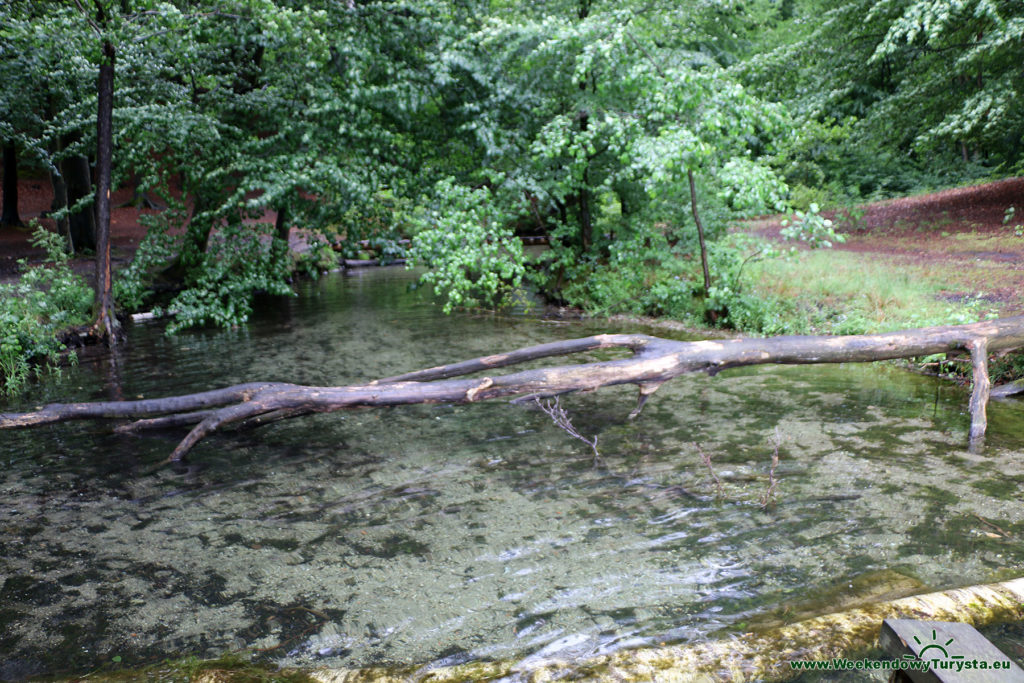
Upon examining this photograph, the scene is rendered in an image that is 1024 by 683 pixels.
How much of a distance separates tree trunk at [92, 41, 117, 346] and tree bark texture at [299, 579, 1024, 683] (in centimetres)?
952

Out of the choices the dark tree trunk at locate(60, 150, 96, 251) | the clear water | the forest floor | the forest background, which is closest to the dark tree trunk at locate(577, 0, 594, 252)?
the forest background

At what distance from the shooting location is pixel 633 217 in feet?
39.0

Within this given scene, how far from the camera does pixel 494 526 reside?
4543 mm

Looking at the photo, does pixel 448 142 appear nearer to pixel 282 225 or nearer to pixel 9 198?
pixel 282 225

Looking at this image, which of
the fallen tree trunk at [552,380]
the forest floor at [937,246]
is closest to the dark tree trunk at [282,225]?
the forest floor at [937,246]

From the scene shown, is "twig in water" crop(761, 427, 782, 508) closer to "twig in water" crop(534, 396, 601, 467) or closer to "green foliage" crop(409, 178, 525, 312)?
"twig in water" crop(534, 396, 601, 467)

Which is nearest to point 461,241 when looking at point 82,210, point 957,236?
point 957,236

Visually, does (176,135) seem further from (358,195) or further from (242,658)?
(242,658)

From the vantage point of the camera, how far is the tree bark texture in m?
2.82

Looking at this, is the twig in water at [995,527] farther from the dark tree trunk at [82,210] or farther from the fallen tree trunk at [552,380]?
the dark tree trunk at [82,210]

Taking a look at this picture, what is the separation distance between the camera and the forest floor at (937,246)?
9.38 meters

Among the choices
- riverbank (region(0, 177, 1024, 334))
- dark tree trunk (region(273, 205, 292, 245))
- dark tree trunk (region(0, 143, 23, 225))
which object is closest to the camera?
riverbank (region(0, 177, 1024, 334))

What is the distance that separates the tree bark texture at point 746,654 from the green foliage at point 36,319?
24.8ft

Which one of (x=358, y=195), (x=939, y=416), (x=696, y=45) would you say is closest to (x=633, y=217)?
(x=358, y=195)
